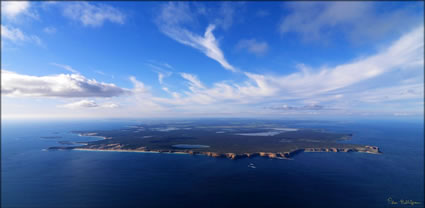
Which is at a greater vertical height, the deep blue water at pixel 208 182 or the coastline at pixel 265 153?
the coastline at pixel 265 153

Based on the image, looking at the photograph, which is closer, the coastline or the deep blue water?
the deep blue water

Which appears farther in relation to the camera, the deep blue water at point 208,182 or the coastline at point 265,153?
the coastline at point 265,153

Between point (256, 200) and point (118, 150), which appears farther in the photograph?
point (118, 150)

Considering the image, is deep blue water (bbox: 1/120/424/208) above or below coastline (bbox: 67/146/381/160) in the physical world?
below

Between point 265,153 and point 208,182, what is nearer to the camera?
point 208,182

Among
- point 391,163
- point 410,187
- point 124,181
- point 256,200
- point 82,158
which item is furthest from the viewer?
point 82,158

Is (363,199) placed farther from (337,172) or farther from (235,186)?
(235,186)

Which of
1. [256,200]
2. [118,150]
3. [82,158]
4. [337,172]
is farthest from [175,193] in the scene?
[118,150]

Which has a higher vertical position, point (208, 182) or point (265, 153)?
point (265, 153)
